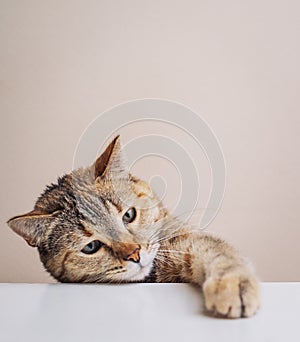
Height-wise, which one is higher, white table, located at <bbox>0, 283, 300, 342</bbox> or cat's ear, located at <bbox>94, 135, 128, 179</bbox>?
cat's ear, located at <bbox>94, 135, 128, 179</bbox>

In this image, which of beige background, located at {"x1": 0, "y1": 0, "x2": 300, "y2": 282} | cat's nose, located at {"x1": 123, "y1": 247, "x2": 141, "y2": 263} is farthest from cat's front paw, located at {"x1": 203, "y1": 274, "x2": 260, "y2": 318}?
beige background, located at {"x1": 0, "y1": 0, "x2": 300, "y2": 282}

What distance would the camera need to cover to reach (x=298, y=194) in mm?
1534

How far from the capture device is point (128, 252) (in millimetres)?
928

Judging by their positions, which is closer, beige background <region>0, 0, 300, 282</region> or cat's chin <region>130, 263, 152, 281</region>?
cat's chin <region>130, 263, 152, 281</region>

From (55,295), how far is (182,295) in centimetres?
21

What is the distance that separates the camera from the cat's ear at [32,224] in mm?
956

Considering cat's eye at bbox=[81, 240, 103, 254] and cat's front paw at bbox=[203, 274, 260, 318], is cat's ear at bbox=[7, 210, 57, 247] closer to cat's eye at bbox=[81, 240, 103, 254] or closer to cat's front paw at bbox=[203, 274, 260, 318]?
cat's eye at bbox=[81, 240, 103, 254]

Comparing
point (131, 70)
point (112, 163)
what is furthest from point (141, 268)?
point (131, 70)

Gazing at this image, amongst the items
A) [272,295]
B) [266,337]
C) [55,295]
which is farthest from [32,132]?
[266,337]

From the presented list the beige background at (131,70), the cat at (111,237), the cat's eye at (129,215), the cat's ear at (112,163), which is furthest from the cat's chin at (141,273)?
the beige background at (131,70)

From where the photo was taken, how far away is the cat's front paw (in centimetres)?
72

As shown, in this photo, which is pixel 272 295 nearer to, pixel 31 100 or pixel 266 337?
pixel 266 337

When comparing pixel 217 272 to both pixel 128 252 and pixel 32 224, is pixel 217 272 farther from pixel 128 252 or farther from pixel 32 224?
pixel 32 224

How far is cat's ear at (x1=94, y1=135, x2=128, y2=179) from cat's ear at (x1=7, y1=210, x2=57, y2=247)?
0.46 ft
